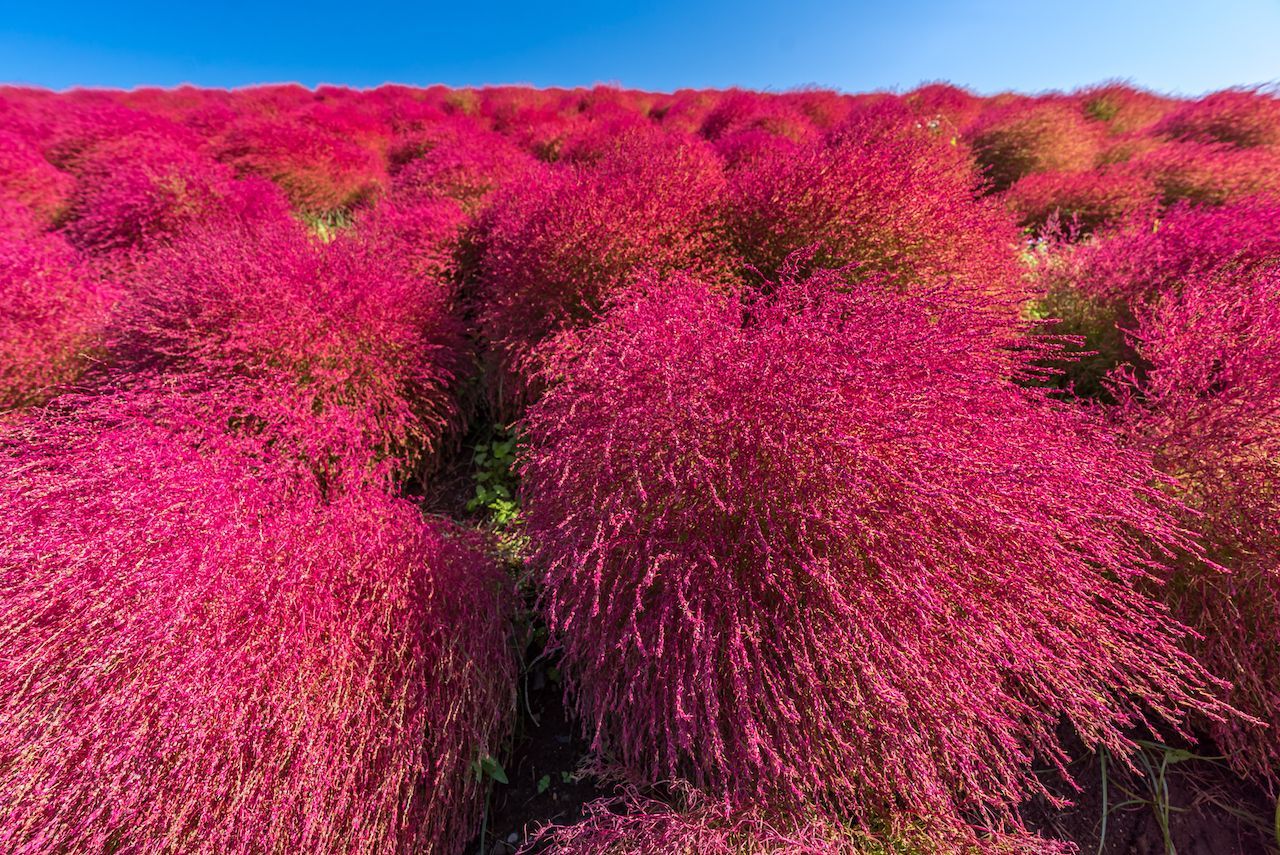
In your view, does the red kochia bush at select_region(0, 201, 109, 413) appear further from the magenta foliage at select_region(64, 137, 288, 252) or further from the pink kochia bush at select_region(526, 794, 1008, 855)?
the pink kochia bush at select_region(526, 794, 1008, 855)

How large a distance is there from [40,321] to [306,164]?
3619 millimetres

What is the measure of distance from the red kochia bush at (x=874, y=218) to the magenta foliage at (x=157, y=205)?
13.5 ft

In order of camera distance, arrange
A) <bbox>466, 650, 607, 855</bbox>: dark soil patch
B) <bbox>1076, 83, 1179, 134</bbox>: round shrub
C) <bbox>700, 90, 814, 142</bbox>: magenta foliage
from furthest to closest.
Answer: <bbox>1076, 83, 1179, 134</bbox>: round shrub
<bbox>700, 90, 814, 142</bbox>: magenta foliage
<bbox>466, 650, 607, 855</bbox>: dark soil patch

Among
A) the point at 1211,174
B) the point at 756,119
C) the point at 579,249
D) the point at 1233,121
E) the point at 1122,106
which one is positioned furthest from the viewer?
the point at 1122,106

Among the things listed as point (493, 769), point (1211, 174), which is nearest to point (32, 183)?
point (493, 769)

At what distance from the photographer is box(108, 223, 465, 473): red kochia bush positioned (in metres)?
2.33

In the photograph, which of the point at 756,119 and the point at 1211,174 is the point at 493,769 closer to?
the point at 1211,174

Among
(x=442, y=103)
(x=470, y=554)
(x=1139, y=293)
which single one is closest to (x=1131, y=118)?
(x=1139, y=293)

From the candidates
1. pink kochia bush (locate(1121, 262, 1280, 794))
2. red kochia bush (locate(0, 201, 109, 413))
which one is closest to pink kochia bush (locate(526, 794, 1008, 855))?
pink kochia bush (locate(1121, 262, 1280, 794))

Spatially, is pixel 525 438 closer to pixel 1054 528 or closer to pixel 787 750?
pixel 787 750

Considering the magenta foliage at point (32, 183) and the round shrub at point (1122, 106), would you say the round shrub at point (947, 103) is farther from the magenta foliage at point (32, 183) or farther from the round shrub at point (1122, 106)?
the magenta foliage at point (32, 183)

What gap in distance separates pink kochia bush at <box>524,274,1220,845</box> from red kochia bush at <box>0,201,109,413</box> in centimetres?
329

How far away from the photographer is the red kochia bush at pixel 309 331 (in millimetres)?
2330

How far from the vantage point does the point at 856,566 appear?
1249 mm
